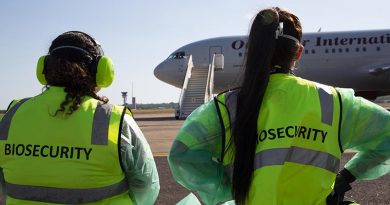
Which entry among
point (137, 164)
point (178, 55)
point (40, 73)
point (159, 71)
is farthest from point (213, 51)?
point (137, 164)

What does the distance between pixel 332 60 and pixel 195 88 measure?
7222 mm

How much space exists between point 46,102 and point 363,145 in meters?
1.38

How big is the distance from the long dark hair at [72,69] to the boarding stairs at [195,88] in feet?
63.0

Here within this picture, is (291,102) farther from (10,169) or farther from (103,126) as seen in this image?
(10,169)

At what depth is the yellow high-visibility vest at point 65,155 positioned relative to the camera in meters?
2.07

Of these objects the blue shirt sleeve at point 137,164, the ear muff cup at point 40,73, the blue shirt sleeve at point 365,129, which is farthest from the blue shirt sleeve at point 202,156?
the ear muff cup at point 40,73

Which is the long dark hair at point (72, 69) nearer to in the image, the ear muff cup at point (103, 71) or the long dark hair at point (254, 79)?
the ear muff cup at point (103, 71)

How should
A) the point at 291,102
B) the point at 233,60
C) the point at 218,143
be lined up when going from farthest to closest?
the point at 233,60, the point at 218,143, the point at 291,102

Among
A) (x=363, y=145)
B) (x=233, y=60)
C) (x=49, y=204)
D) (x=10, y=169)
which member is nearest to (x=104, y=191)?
(x=49, y=204)

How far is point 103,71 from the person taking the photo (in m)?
2.27

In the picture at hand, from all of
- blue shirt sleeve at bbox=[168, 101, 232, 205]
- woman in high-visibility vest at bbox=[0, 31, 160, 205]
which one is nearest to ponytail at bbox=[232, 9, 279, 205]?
blue shirt sleeve at bbox=[168, 101, 232, 205]

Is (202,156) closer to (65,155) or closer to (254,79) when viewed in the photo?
(254,79)

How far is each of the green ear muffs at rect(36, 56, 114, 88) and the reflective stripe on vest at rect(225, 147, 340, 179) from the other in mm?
783

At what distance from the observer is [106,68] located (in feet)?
7.47
